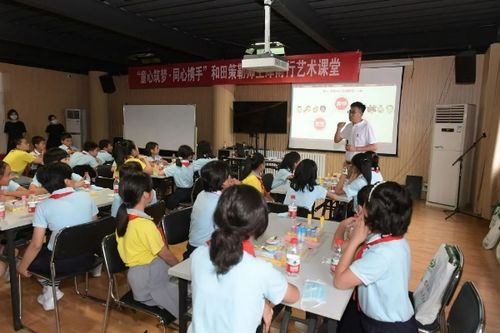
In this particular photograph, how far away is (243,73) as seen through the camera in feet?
22.2

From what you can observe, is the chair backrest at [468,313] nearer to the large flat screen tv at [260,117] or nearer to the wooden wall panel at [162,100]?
the large flat screen tv at [260,117]

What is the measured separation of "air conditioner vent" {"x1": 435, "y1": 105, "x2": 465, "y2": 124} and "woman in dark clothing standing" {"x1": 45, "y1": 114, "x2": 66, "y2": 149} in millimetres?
8902

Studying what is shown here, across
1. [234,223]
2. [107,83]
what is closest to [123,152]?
[234,223]

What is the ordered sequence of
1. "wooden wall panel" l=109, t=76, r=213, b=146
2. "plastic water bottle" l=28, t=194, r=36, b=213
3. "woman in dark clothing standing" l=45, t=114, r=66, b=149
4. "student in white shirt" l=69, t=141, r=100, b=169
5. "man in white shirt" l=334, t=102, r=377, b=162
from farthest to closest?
"woman in dark clothing standing" l=45, t=114, r=66, b=149
"wooden wall panel" l=109, t=76, r=213, b=146
"student in white shirt" l=69, t=141, r=100, b=169
"man in white shirt" l=334, t=102, r=377, b=162
"plastic water bottle" l=28, t=194, r=36, b=213

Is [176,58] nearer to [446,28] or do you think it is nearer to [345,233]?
[446,28]

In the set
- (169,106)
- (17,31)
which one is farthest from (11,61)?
(169,106)

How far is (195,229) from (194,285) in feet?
3.87

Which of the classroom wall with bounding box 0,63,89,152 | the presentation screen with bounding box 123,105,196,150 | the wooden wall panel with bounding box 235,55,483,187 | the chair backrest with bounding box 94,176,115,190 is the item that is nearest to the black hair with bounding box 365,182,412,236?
the chair backrest with bounding box 94,176,115,190

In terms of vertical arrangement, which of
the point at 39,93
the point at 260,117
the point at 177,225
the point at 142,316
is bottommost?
the point at 142,316

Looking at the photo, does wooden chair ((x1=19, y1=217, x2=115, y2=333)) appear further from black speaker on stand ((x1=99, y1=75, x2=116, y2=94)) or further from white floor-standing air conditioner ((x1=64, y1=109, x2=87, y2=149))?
white floor-standing air conditioner ((x1=64, y1=109, x2=87, y2=149))

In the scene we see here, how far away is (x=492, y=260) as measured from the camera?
3906 mm

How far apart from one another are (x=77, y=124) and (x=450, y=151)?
9247mm

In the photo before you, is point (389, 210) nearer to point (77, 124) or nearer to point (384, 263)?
point (384, 263)

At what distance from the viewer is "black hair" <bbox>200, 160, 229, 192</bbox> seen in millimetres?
2475
